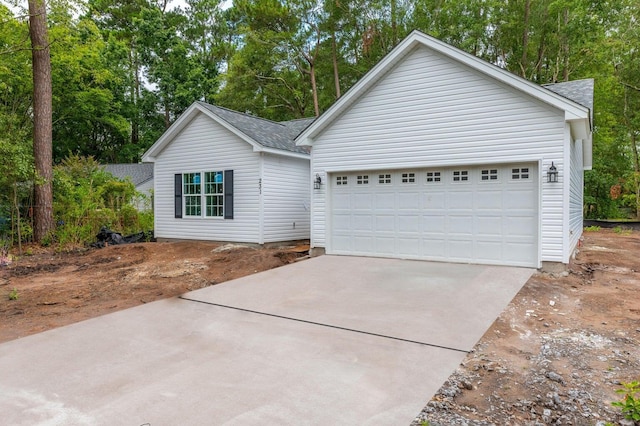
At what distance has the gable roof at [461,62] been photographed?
6828 millimetres

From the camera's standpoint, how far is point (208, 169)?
39.1 feet

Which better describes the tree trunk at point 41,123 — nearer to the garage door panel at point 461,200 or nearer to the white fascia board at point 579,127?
the garage door panel at point 461,200

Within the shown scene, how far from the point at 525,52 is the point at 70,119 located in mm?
30239

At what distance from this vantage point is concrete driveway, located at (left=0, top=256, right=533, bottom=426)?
272 cm

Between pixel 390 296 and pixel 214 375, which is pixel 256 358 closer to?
pixel 214 375

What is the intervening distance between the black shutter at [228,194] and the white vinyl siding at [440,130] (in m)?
2.93

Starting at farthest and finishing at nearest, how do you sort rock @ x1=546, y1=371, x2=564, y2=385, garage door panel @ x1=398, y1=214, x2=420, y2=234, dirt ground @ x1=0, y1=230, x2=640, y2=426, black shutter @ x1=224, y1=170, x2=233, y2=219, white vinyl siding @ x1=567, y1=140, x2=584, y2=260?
1. black shutter @ x1=224, y1=170, x2=233, y2=219
2. white vinyl siding @ x1=567, y1=140, x2=584, y2=260
3. garage door panel @ x1=398, y1=214, x2=420, y2=234
4. rock @ x1=546, y1=371, x2=564, y2=385
5. dirt ground @ x1=0, y1=230, x2=640, y2=426

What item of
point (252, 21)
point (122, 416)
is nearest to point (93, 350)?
point (122, 416)

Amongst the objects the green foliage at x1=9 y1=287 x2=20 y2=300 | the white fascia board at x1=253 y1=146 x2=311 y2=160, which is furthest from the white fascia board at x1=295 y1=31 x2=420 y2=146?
the green foliage at x1=9 y1=287 x2=20 y2=300

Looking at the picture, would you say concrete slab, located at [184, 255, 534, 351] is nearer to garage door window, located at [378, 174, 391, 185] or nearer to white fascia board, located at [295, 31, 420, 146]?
garage door window, located at [378, 174, 391, 185]

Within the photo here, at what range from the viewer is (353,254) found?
9.43 m

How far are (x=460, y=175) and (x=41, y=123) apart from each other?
13.1 m

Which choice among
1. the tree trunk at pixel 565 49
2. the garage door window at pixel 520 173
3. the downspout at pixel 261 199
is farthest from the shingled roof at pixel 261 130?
the tree trunk at pixel 565 49

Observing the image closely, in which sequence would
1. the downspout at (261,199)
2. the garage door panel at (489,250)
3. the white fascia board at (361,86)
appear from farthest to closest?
the downspout at (261,199) < the white fascia board at (361,86) < the garage door panel at (489,250)
